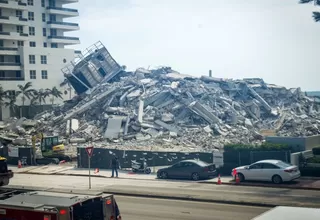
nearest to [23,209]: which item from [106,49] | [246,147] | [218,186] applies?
[218,186]

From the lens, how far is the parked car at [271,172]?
83.4ft

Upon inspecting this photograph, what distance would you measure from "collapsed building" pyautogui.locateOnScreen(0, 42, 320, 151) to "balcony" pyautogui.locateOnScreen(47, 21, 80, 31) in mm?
25929

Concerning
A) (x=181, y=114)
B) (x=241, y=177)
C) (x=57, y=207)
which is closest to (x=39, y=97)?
(x=181, y=114)

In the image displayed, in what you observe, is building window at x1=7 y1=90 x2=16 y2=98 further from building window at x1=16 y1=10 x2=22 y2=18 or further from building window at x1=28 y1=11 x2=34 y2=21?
building window at x1=28 y1=11 x2=34 y2=21

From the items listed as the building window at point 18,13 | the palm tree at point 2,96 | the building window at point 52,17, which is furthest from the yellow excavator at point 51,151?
the building window at point 52,17

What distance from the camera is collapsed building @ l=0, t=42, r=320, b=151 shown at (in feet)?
148

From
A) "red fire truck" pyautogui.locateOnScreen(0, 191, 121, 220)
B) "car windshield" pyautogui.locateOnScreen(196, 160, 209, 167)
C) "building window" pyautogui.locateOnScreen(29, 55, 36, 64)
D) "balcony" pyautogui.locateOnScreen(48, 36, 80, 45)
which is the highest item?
"balcony" pyautogui.locateOnScreen(48, 36, 80, 45)

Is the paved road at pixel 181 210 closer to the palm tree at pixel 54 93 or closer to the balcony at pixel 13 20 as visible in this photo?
the palm tree at pixel 54 93

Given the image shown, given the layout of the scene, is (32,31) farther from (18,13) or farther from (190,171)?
(190,171)

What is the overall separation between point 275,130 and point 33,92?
42.7 m

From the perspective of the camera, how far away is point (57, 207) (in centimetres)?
1155

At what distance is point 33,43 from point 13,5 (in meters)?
Answer: 9.16

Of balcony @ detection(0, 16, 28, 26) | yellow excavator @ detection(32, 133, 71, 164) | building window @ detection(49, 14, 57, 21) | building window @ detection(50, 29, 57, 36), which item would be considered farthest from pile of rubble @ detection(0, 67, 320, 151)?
building window @ detection(49, 14, 57, 21)

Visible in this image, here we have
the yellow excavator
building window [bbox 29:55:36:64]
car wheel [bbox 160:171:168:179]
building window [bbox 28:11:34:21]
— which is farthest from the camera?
building window [bbox 28:11:34:21]
